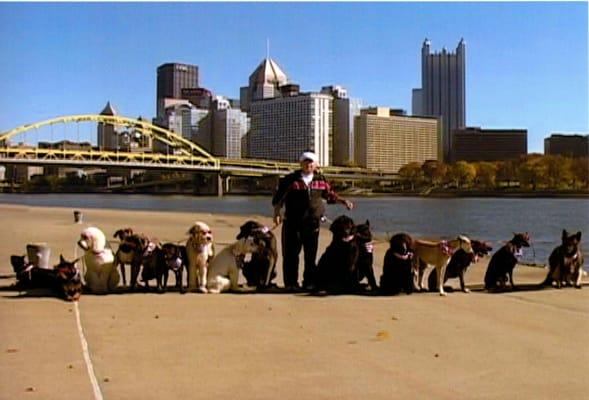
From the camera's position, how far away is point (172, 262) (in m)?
8.00

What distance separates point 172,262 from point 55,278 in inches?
46.3

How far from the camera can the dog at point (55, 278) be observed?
24.5 ft

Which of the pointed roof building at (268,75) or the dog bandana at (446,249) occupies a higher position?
the pointed roof building at (268,75)

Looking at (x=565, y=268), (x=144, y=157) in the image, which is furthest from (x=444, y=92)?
(x=565, y=268)

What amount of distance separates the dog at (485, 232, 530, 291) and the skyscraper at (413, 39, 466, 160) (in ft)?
376

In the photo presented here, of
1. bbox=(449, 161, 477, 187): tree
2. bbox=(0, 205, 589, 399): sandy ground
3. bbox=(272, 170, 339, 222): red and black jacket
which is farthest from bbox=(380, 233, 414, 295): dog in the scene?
bbox=(449, 161, 477, 187): tree

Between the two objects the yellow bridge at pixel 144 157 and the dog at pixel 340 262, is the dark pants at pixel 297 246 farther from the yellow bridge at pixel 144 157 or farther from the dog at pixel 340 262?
the yellow bridge at pixel 144 157

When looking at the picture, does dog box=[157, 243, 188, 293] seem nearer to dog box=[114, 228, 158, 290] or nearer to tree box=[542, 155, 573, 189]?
dog box=[114, 228, 158, 290]

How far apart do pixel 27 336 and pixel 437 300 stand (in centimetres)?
407

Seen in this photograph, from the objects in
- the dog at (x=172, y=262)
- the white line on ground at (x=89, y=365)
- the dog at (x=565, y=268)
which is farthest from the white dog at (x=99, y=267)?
the dog at (x=565, y=268)

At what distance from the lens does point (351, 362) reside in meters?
5.25

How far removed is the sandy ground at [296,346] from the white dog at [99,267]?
24 cm

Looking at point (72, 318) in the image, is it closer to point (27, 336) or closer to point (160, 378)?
point (27, 336)

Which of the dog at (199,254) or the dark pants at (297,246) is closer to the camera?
the dog at (199,254)
